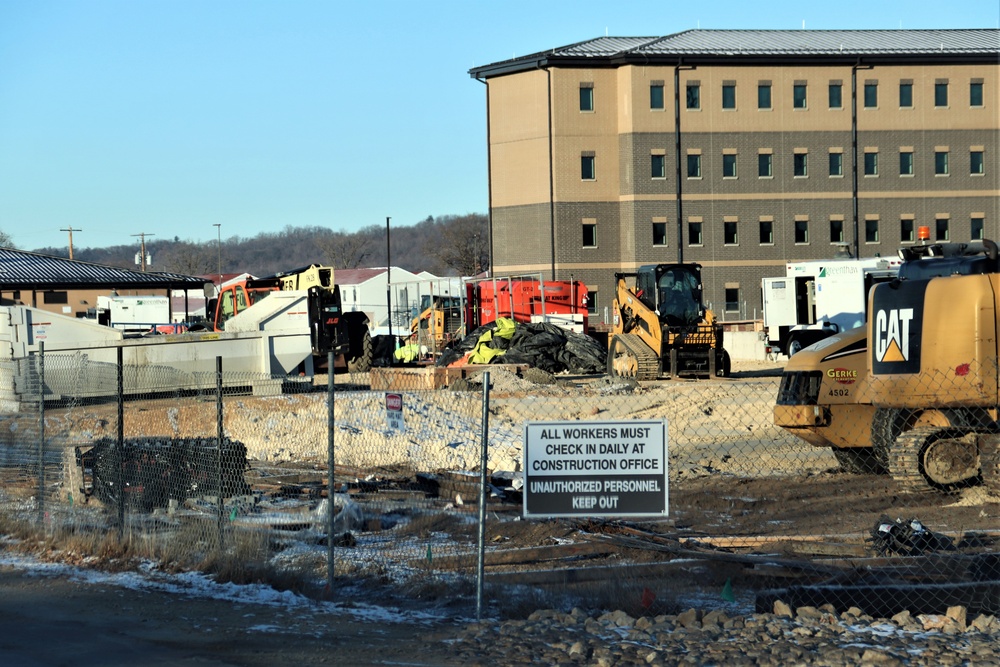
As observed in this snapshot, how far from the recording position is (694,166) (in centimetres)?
6169

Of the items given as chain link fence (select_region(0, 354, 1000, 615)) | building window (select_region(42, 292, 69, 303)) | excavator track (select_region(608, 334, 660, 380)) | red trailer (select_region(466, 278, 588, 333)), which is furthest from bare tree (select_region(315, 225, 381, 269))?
chain link fence (select_region(0, 354, 1000, 615))

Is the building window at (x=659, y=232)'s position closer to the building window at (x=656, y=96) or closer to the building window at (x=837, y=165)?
the building window at (x=656, y=96)

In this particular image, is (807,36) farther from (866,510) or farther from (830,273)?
(866,510)

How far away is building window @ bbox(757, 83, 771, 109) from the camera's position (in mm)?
61344

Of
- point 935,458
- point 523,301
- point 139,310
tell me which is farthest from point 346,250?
point 935,458

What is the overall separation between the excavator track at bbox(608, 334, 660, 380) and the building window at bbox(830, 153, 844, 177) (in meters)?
35.8

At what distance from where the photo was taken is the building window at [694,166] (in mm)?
61562

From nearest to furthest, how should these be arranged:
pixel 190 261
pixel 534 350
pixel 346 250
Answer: pixel 534 350, pixel 190 261, pixel 346 250

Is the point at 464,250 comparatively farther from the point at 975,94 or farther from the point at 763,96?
the point at 975,94

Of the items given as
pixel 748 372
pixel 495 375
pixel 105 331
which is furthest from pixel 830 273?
pixel 105 331

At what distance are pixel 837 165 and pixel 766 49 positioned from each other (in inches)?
295

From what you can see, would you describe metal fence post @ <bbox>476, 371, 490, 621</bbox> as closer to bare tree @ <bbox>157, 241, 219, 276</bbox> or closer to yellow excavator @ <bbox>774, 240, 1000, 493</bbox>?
yellow excavator @ <bbox>774, 240, 1000, 493</bbox>

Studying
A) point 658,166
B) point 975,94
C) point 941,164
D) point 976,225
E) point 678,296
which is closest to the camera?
point 678,296

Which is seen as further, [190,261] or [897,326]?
[190,261]
